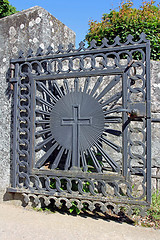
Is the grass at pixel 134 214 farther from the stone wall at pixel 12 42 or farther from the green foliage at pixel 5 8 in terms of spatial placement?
the green foliage at pixel 5 8

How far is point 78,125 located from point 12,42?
1.43m

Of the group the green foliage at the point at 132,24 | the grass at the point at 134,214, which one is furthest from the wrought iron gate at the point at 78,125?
the green foliage at the point at 132,24

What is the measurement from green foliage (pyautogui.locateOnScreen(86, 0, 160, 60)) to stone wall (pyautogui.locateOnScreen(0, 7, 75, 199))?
1231 millimetres

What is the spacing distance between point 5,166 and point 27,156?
367 millimetres

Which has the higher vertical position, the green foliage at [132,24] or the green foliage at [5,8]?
the green foliage at [5,8]

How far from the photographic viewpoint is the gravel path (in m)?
2.18

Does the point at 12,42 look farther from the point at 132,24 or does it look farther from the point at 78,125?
the point at 132,24

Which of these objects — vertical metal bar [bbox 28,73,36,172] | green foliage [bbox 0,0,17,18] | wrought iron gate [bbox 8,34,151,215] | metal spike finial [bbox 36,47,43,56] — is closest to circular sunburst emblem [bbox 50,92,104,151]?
wrought iron gate [bbox 8,34,151,215]

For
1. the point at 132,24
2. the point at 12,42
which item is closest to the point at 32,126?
the point at 12,42

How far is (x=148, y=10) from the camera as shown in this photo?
3.94 metres

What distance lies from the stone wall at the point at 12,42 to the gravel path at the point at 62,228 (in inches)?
22.1

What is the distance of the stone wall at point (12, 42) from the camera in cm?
295

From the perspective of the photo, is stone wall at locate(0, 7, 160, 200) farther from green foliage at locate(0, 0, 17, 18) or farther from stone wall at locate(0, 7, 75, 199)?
green foliage at locate(0, 0, 17, 18)

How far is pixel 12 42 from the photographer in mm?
3012
